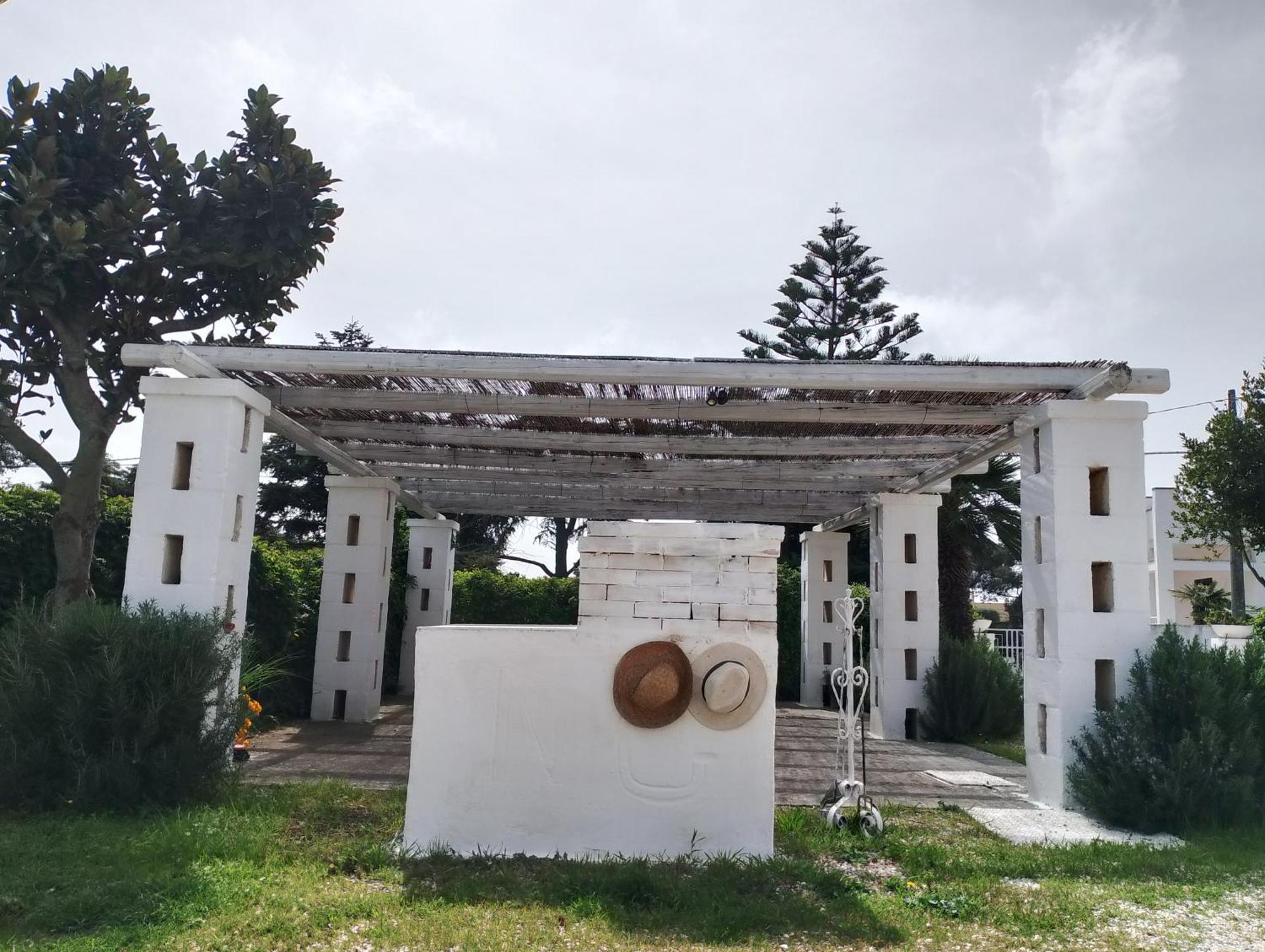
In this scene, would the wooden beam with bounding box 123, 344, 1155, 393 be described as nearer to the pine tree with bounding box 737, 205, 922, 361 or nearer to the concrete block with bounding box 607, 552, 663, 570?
the concrete block with bounding box 607, 552, 663, 570

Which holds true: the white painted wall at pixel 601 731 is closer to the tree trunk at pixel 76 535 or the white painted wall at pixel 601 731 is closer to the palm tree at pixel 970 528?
the tree trunk at pixel 76 535

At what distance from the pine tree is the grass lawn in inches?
709

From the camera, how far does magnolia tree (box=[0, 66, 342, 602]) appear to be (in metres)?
8.62

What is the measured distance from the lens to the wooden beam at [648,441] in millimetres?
Result: 8344

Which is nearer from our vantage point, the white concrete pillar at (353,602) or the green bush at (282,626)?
the green bush at (282,626)

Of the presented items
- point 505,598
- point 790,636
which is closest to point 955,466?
point 790,636

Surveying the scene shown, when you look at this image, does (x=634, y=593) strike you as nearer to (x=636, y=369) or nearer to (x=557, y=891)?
(x=557, y=891)

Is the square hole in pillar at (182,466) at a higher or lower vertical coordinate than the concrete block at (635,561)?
higher

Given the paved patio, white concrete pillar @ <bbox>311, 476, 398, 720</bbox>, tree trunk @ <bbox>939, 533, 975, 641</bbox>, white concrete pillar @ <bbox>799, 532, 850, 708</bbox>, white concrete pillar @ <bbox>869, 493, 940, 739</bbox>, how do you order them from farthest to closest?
1. tree trunk @ <bbox>939, 533, 975, 641</bbox>
2. white concrete pillar @ <bbox>799, 532, 850, 708</bbox>
3. white concrete pillar @ <bbox>311, 476, 398, 720</bbox>
4. white concrete pillar @ <bbox>869, 493, 940, 739</bbox>
5. the paved patio

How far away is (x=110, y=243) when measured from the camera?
911 centimetres

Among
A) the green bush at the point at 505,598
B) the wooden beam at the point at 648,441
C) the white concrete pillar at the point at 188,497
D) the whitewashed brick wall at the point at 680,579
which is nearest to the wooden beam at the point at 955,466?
the wooden beam at the point at 648,441

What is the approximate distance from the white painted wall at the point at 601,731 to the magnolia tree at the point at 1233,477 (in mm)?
9907

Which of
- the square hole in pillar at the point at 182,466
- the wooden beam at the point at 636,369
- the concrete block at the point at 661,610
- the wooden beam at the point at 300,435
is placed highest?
the wooden beam at the point at 636,369

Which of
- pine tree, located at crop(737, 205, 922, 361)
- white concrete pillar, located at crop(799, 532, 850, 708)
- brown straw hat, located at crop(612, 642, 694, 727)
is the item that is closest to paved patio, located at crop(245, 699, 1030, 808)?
brown straw hat, located at crop(612, 642, 694, 727)
